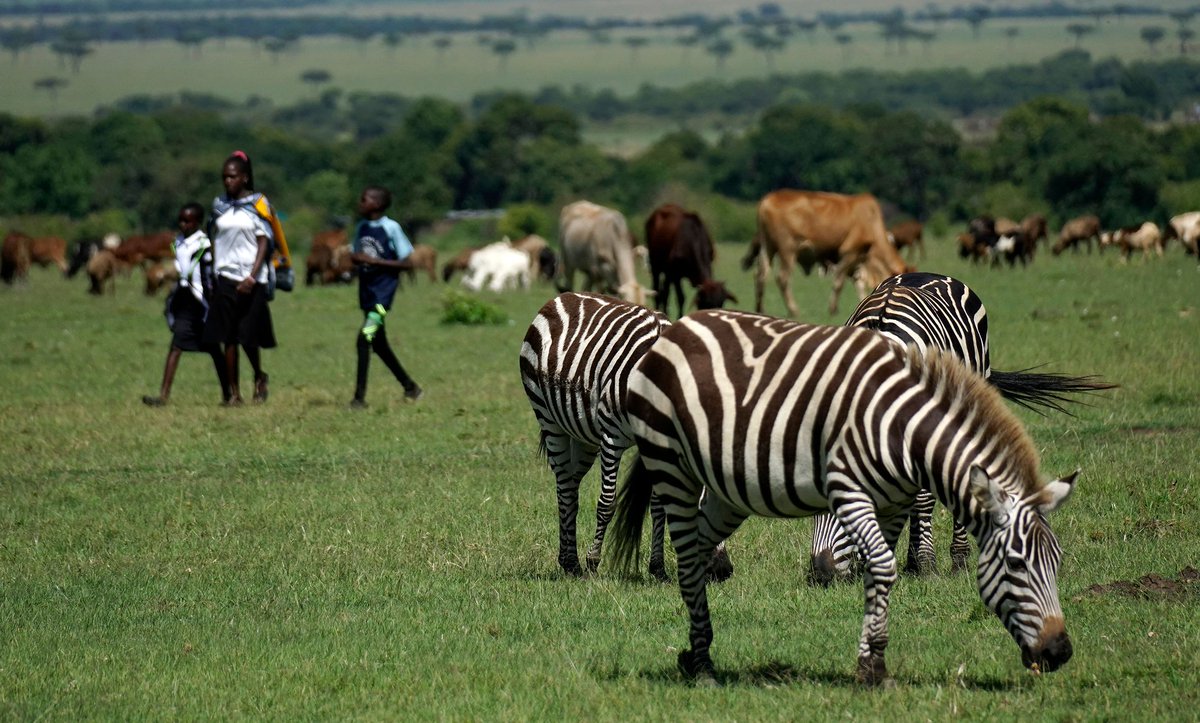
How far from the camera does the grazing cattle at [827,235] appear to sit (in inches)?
989

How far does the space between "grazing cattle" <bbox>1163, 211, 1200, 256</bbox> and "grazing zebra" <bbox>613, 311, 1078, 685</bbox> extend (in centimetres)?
2695

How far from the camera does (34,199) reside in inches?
3066

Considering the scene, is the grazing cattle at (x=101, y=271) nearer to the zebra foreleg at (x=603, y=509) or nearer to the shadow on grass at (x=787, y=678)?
the zebra foreleg at (x=603, y=509)

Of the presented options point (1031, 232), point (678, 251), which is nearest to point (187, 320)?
point (678, 251)

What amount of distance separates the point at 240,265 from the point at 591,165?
7441 centimetres

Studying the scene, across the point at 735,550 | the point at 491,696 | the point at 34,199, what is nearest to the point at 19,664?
the point at 491,696

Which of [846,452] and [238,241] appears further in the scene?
[238,241]

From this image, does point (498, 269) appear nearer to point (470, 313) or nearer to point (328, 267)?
point (328, 267)

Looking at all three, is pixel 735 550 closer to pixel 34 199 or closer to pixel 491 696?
pixel 491 696

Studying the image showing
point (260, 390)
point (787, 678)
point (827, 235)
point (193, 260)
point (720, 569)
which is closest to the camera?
point (787, 678)

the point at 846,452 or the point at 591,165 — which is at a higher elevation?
the point at 591,165

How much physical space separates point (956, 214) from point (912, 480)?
58341mm

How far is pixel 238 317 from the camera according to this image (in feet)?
47.5

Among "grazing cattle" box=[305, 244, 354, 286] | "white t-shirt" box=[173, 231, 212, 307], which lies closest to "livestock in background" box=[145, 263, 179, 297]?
"grazing cattle" box=[305, 244, 354, 286]
